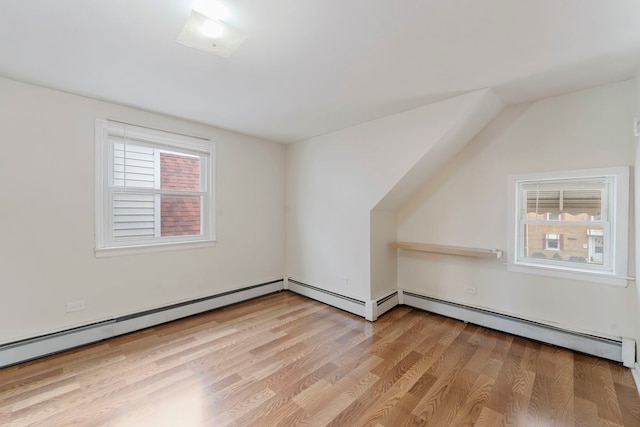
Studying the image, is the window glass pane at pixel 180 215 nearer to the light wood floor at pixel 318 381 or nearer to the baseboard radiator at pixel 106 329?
the baseboard radiator at pixel 106 329

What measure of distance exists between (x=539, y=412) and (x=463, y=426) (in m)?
0.58

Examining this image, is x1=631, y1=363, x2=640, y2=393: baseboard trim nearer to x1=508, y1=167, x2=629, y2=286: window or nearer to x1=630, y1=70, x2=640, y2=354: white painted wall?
x1=630, y1=70, x2=640, y2=354: white painted wall

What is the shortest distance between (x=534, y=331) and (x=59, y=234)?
471cm

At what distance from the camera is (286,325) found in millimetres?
3113

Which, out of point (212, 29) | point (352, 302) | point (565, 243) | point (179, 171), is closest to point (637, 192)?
point (565, 243)

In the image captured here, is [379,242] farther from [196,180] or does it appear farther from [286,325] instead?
[196,180]

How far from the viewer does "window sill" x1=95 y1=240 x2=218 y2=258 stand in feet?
9.11

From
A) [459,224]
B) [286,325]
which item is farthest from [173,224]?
[459,224]

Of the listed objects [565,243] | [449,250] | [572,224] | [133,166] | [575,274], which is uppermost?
[133,166]

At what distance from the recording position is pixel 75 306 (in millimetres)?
2600

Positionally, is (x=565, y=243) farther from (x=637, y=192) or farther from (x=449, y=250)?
(x=449, y=250)

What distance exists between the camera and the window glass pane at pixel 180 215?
129 inches

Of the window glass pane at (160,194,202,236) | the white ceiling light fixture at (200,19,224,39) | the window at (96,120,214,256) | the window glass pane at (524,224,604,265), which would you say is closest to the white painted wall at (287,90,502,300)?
the window glass pane at (524,224,604,265)

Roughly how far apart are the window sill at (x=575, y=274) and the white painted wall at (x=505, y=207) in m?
0.04
